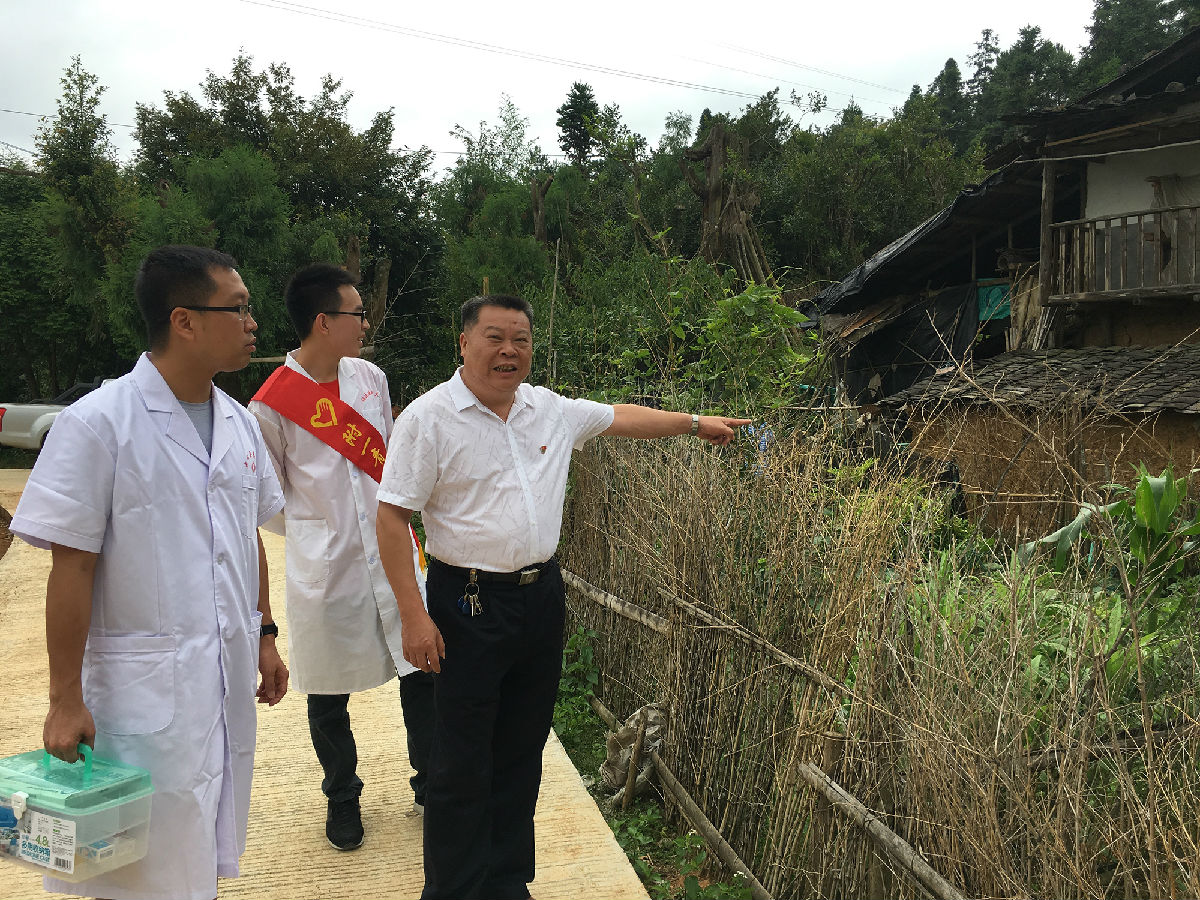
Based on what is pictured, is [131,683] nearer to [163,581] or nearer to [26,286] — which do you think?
[163,581]

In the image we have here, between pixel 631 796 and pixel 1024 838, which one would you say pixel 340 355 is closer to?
pixel 631 796

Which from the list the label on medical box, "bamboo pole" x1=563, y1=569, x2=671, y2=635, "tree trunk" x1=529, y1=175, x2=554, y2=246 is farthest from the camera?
"tree trunk" x1=529, y1=175, x2=554, y2=246

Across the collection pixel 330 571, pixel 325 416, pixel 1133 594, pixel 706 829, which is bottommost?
pixel 706 829

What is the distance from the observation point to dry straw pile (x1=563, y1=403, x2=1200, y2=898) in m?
1.97

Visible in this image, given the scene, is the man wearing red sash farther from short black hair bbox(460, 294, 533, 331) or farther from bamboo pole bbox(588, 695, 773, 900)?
bamboo pole bbox(588, 695, 773, 900)

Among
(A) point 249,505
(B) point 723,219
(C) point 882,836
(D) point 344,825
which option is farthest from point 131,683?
(B) point 723,219

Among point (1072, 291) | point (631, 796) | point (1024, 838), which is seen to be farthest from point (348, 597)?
point (1072, 291)

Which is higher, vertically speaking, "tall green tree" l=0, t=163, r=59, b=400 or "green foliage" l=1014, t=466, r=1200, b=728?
"tall green tree" l=0, t=163, r=59, b=400

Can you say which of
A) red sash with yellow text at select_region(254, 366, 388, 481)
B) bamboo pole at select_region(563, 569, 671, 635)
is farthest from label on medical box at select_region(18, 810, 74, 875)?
bamboo pole at select_region(563, 569, 671, 635)

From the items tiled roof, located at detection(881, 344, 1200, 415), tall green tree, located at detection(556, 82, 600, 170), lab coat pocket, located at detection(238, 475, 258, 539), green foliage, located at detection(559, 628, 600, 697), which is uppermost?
tall green tree, located at detection(556, 82, 600, 170)

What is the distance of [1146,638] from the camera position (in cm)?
354

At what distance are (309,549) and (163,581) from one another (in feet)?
3.49

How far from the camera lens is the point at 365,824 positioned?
3338 millimetres

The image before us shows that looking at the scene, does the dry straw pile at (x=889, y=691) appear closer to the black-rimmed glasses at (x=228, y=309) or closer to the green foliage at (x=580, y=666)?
the green foliage at (x=580, y=666)
